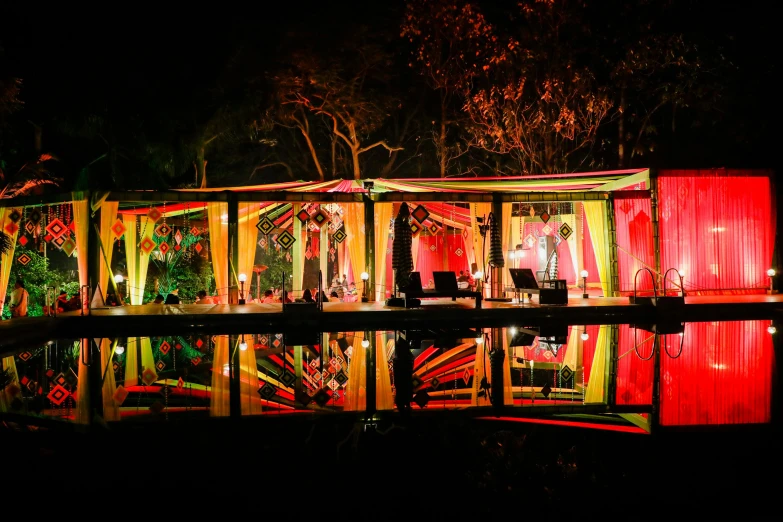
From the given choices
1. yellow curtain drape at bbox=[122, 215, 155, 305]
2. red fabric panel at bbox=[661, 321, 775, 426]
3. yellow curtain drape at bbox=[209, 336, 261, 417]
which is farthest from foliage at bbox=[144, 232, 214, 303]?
red fabric panel at bbox=[661, 321, 775, 426]

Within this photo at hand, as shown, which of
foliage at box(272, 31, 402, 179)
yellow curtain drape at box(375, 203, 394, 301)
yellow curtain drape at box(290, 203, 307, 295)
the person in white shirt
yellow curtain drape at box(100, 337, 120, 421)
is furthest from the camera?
foliage at box(272, 31, 402, 179)

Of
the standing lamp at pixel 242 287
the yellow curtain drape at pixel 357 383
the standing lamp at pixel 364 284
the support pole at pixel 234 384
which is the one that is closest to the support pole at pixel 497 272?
the standing lamp at pixel 364 284

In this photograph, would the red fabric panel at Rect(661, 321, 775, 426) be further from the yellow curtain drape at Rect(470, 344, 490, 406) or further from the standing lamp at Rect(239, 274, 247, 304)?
the standing lamp at Rect(239, 274, 247, 304)

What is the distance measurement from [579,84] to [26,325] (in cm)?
1556

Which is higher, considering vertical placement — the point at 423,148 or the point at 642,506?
the point at 423,148

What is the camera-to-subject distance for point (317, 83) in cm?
2100

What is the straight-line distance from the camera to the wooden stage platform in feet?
36.7

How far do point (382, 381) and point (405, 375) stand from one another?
36cm

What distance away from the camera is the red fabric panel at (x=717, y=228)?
573 inches

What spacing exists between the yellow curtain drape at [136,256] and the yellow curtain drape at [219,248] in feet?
4.30

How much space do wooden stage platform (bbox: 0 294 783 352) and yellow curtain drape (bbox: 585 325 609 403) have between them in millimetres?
2530

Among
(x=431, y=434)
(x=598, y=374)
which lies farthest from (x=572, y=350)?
(x=431, y=434)

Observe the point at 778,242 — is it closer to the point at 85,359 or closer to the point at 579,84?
the point at 579,84

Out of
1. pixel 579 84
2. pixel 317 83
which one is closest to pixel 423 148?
pixel 317 83
